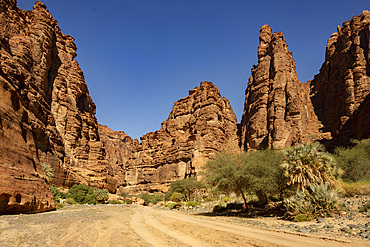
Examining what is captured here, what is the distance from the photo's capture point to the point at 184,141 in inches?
3214

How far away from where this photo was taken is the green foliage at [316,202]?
14883 mm

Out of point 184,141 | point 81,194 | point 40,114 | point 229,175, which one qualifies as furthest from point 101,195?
point 184,141

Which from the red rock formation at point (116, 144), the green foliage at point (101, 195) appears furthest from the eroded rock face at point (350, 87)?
the red rock formation at point (116, 144)

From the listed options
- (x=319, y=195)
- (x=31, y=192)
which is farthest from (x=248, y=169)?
(x=31, y=192)

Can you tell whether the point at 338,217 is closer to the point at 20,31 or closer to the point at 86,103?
the point at 20,31

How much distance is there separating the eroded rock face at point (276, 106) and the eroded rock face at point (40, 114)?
44404 mm

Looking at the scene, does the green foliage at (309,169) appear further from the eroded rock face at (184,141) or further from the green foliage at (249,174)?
the eroded rock face at (184,141)

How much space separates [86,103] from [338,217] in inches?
2254

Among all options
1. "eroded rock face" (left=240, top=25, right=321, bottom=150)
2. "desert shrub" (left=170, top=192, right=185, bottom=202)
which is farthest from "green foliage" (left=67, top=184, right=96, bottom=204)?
"eroded rock face" (left=240, top=25, right=321, bottom=150)

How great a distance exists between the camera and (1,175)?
42.5ft

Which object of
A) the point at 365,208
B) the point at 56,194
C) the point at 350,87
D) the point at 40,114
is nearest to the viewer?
the point at 365,208

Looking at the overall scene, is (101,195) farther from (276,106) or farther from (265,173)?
(276,106)

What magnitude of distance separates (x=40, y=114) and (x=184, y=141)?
52641 millimetres

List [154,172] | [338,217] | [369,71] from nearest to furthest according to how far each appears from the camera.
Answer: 1. [338,217]
2. [369,71]
3. [154,172]
